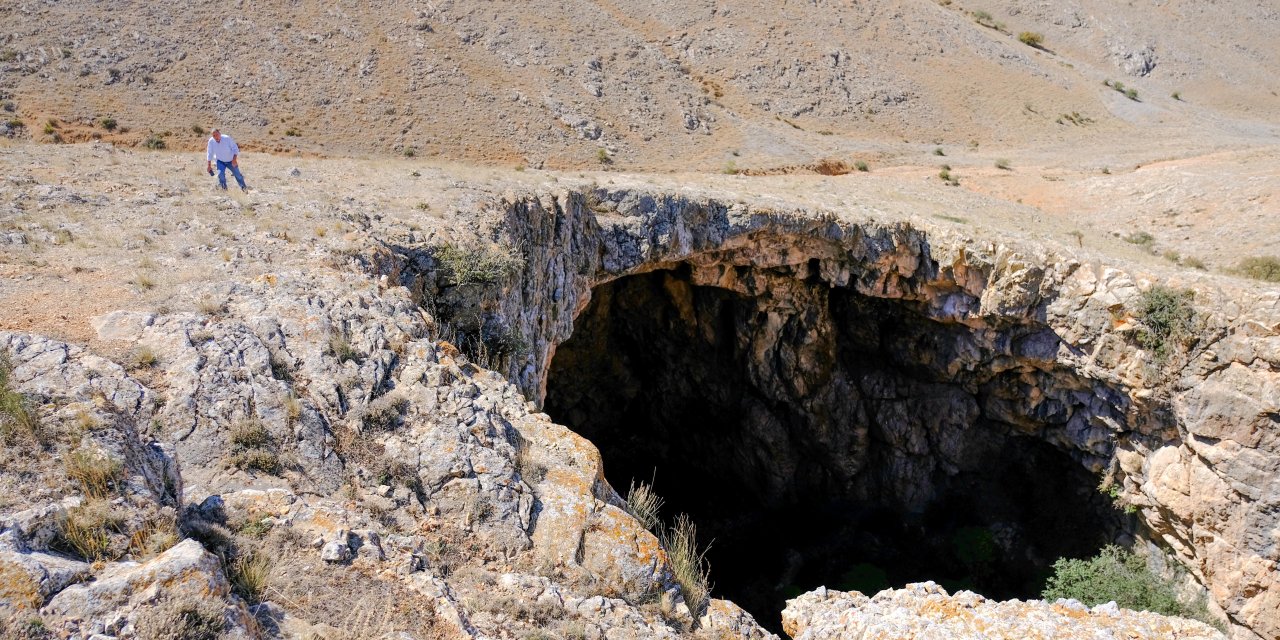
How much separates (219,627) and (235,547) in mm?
879

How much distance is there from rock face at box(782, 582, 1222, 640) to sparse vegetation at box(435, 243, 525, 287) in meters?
5.77

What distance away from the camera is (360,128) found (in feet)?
73.6

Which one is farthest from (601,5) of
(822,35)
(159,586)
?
(159,586)

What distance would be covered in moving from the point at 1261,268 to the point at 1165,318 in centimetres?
431

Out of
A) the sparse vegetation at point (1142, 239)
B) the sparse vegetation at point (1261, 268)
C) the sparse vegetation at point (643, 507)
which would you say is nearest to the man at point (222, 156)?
the sparse vegetation at point (643, 507)

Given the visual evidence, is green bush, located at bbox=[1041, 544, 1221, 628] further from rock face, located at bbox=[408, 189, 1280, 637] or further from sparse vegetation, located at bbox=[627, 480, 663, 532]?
sparse vegetation, located at bbox=[627, 480, 663, 532]

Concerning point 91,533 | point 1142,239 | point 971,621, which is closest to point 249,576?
point 91,533

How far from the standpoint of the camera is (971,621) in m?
6.75

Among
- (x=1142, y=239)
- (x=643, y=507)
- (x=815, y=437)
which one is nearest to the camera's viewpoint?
(x=643, y=507)

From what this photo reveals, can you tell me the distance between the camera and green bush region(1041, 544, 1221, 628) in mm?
15242

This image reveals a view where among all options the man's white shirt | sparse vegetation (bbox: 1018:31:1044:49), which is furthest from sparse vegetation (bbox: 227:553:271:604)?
sparse vegetation (bbox: 1018:31:1044:49)

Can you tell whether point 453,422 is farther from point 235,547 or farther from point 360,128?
point 360,128

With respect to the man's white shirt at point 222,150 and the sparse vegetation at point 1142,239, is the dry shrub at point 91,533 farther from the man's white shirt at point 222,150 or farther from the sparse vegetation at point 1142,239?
the sparse vegetation at point 1142,239

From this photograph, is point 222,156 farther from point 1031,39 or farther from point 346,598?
point 1031,39
